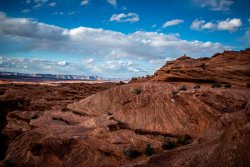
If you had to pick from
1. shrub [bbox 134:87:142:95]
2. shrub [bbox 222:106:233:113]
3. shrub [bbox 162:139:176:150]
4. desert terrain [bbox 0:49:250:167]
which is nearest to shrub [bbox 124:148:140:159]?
desert terrain [bbox 0:49:250:167]

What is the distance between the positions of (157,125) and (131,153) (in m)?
5.34

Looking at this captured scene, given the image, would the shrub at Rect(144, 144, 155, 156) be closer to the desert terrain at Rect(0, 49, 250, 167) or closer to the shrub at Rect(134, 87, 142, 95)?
the desert terrain at Rect(0, 49, 250, 167)

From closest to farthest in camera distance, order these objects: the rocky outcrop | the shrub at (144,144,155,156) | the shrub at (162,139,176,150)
A: the shrub at (144,144,155,156)
the shrub at (162,139,176,150)
the rocky outcrop

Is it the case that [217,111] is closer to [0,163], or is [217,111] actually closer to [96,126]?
[96,126]

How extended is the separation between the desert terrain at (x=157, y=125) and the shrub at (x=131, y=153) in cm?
9

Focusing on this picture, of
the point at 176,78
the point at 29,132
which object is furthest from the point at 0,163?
the point at 176,78

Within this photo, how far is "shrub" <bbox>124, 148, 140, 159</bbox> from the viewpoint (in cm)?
2377

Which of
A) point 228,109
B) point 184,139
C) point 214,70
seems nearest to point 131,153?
point 184,139

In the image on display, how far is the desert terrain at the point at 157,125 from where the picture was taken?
17.6 m

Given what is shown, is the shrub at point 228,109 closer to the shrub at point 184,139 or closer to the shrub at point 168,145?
the shrub at point 184,139

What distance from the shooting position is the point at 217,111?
24.2m

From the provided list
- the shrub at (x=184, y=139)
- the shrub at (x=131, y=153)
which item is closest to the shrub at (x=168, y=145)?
the shrub at (x=184, y=139)

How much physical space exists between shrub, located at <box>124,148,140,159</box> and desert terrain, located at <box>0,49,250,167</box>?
88mm

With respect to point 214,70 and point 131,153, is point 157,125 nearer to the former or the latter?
point 131,153
